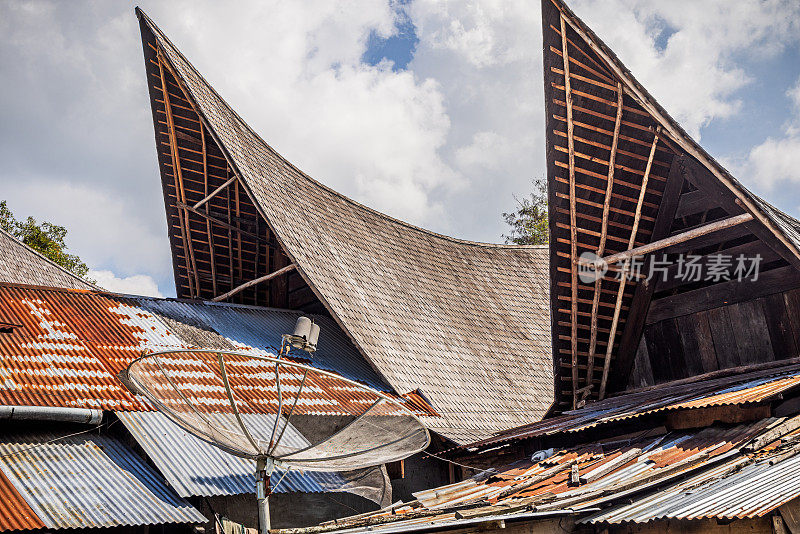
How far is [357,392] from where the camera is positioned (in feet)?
37.3

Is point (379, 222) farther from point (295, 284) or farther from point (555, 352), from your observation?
point (555, 352)

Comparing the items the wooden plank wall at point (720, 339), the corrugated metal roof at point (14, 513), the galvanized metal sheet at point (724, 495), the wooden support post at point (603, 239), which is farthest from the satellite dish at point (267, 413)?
the wooden plank wall at point (720, 339)

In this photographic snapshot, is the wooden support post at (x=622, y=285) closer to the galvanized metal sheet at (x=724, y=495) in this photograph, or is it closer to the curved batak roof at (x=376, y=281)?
the curved batak roof at (x=376, y=281)

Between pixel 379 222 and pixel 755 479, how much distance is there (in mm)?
13524

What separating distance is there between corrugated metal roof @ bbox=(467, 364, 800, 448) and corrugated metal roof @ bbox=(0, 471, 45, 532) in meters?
5.68

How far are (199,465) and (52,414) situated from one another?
1704 mm

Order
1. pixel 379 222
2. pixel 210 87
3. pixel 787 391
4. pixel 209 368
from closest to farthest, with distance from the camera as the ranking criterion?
pixel 787 391 → pixel 209 368 → pixel 210 87 → pixel 379 222

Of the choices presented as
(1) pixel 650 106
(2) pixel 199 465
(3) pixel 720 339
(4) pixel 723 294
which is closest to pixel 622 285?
(4) pixel 723 294

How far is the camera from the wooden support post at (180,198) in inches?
535

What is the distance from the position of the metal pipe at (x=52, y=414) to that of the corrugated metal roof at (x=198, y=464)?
0.31 metres

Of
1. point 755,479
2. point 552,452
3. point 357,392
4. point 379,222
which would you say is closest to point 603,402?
point 552,452

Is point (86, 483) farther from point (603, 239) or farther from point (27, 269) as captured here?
point (27, 269)

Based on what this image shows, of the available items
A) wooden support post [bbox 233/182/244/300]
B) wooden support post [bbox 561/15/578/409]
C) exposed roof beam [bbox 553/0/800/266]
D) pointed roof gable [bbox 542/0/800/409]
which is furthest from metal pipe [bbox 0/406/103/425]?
exposed roof beam [bbox 553/0/800/266]

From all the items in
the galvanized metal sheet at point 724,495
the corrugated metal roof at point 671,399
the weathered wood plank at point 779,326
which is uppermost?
the weathered wood plank at point 779,326
